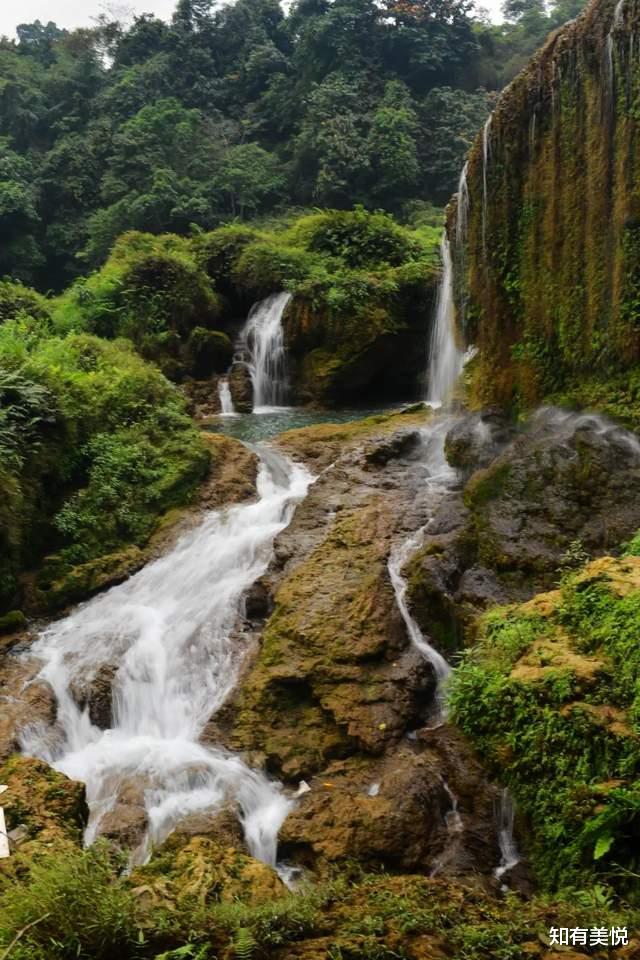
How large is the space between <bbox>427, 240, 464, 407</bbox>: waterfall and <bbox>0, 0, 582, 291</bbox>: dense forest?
39.9 ft

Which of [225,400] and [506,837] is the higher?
[225,400]

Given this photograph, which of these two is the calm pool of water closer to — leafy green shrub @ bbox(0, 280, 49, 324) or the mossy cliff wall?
Result: leafy green shrub @ bbox(0, 280, 49, 324)

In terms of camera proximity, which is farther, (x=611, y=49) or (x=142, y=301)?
(x=142, y=301)

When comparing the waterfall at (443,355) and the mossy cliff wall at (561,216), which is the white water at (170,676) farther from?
the waterfall at (443,355)

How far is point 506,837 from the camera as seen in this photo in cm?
495

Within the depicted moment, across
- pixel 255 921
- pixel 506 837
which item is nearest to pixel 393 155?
pixel 506 837

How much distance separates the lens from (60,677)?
705cm

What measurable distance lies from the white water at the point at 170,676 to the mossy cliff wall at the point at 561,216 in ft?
13.4

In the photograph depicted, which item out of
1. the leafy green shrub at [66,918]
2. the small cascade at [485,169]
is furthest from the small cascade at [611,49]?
the leafy green shrub at [66,918]

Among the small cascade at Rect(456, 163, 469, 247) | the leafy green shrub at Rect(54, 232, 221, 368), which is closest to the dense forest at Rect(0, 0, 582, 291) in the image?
the leafy green shrub at Rect(54, 232, 221, 368)

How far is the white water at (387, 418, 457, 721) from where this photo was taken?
6539mm

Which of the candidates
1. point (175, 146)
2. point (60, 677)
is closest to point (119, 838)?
point (60, 677)

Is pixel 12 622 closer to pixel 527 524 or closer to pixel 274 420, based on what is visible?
pixel 527 524

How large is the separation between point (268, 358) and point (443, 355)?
15.1 ft
